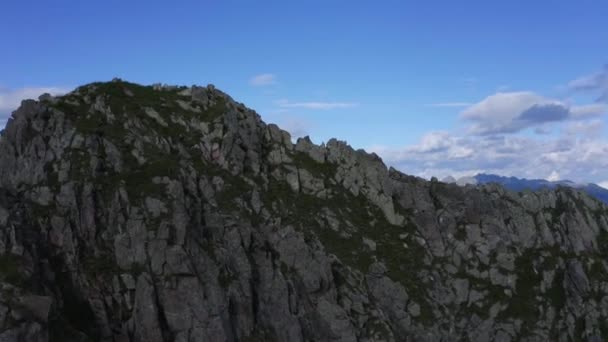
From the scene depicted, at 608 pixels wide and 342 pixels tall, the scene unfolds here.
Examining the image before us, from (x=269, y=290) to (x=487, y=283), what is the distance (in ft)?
91.2

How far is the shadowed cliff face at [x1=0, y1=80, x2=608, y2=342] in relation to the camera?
4988 centimetres

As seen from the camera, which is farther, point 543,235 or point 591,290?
point 543,235

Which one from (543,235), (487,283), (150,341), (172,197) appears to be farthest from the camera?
(543,235)

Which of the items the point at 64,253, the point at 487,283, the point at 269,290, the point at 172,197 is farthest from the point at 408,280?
the point at 64,253

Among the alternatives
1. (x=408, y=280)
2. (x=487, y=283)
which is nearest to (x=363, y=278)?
(x=408, y=280)

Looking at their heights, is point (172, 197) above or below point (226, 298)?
above

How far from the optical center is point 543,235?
74875 millimetres

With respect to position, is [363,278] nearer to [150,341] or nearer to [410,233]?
[410,233]

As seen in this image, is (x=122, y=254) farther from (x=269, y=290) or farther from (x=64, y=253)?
(x=269, y=290)

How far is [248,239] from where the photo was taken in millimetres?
58531

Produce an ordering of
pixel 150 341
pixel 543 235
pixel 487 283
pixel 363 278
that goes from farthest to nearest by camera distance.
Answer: pixel 543 235 < pixel 487 283 < pixel 363 278 < pixel 150 341

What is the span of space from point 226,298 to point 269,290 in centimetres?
560

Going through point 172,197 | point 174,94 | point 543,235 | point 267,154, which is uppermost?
point 174,94

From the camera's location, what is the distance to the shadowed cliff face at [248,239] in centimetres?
4988
